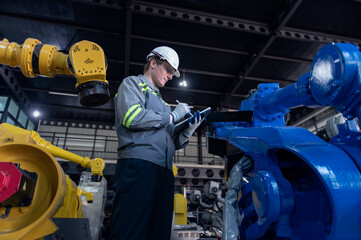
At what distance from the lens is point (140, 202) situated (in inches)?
66.8

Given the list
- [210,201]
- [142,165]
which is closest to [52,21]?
[142,165]

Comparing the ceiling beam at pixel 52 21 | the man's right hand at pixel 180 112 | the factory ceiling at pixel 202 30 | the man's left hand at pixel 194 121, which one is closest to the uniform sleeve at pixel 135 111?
the man's right hand at pixel 180 112

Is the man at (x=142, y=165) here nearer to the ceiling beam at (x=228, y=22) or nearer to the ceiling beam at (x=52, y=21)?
the ceiling beam at (x=228, y=22)

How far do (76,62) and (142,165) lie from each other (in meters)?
0.89

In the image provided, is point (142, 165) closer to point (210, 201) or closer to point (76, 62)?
point (76, 62)

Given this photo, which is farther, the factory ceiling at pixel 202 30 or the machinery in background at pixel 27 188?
the factory ceiling at pixel 202 30

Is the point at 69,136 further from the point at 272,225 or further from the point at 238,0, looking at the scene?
the point at 272,225

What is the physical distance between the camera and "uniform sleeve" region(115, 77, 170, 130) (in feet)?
5.93

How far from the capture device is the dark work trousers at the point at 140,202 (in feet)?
5.41

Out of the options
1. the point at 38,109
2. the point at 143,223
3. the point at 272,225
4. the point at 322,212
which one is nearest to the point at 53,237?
the point at 143,223

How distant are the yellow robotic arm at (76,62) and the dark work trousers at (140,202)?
58 cm

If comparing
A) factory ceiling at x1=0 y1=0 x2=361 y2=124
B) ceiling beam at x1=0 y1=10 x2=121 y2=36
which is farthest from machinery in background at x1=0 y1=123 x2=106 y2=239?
ceiling beam at x1=0 y1=10 x2=121 y2=36

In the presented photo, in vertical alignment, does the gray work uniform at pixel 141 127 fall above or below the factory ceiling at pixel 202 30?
below

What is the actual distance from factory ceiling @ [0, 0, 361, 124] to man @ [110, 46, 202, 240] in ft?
15.0
